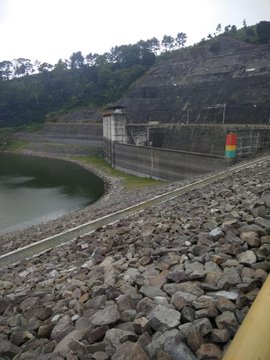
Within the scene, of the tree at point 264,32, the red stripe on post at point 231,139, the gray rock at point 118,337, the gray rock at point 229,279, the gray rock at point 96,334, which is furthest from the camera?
the tree at point 264,32

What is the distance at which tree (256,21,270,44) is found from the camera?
156 feet

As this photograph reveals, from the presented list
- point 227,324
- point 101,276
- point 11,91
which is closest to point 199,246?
point 101,276

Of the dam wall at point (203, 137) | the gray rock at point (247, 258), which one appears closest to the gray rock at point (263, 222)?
the gray rock at point (247, 258)

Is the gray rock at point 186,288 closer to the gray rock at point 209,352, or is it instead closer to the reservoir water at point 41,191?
the gray rock at point 209,352

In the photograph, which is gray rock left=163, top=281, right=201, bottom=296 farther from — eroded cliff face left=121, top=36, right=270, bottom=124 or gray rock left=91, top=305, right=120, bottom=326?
eroded cliff face left=121, top=36, right=270, bottom=124

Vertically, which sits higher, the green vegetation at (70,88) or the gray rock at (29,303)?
the green vegetation at (70,88)

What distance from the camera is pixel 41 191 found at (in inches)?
989

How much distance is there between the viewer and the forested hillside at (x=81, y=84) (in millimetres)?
58844

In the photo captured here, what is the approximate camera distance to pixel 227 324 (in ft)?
8.74

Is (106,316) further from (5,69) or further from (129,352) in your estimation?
(5,69)

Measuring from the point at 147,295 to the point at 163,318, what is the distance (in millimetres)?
614

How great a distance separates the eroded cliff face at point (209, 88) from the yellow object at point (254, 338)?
100 ft

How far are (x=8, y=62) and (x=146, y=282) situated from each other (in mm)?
101108

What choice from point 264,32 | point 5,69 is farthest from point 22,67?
point 264,32
